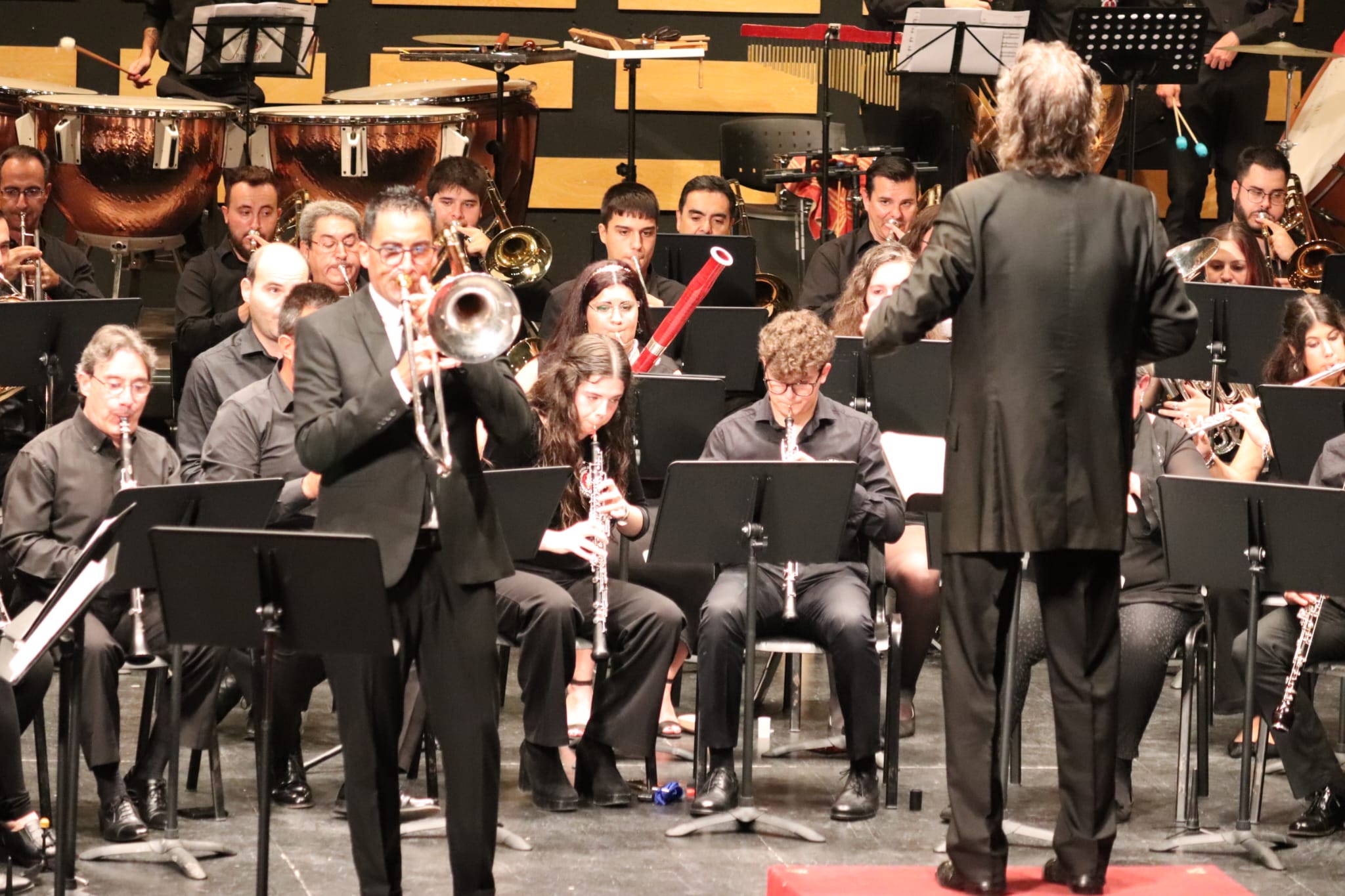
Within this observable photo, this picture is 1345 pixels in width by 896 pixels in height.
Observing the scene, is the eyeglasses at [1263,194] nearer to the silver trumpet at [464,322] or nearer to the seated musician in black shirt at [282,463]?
the seated musician in black shirt at [282,463]

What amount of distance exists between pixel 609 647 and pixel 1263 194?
3.94 metres

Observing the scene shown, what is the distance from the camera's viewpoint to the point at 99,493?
491 centimetres

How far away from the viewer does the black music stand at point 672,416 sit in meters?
5.61

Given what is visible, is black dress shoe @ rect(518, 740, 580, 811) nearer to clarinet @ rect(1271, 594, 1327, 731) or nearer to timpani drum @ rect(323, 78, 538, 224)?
clarinet @ rect(1271, 594, 1327, 731)

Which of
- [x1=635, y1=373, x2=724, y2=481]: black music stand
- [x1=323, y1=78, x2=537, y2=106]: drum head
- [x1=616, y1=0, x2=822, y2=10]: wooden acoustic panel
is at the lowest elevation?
[x1=635, y1=373, x2=724, y2=481]: black music stand

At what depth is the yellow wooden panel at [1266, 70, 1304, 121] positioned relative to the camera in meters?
9.82

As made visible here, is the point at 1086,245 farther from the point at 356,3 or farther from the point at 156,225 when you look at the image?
the point at 356,3

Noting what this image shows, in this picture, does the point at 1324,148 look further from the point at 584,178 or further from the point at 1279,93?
the point at 584,178

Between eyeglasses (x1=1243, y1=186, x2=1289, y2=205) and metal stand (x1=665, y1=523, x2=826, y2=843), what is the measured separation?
12.4 ft

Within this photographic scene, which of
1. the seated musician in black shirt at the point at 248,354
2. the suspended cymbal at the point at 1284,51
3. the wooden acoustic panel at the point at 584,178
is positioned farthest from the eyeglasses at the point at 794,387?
the wooden acoustic panel at the point at 584,178

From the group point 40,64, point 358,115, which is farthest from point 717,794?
point 40,64

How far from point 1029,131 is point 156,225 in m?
5.26

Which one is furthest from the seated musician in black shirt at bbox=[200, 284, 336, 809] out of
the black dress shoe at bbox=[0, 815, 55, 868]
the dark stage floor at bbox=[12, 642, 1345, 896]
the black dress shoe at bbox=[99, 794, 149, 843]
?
the black dress shoe at bbox=[0, 815, 55, 868]

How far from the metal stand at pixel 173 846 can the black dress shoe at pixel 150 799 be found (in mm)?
162
